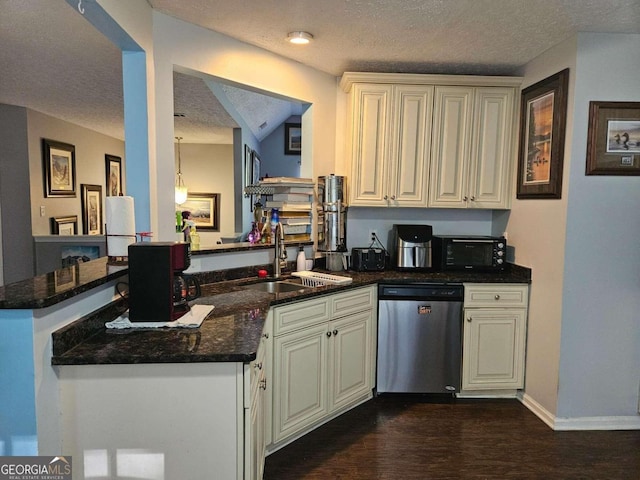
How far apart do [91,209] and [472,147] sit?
5.60 meters

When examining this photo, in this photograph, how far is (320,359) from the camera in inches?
101

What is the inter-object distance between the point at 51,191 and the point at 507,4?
17.4 ft

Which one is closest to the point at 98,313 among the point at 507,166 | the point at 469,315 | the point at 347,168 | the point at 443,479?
the point at 443,479

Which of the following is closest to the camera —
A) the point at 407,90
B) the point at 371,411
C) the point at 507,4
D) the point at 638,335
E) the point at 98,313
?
the point at 98,313

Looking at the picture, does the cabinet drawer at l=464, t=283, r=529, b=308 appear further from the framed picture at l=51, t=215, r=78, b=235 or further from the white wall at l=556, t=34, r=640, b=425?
the framed picture at l=51, t=215, r=78, b=235

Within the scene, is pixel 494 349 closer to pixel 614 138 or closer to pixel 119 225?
pixel 614 138

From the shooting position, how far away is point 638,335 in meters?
2.66

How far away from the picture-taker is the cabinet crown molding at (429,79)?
3.15 metres

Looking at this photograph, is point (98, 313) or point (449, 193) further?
point (449, 193)

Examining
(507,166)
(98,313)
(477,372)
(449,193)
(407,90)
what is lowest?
(477,372)

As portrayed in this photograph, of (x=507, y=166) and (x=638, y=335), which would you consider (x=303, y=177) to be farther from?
(x=638, y=335)

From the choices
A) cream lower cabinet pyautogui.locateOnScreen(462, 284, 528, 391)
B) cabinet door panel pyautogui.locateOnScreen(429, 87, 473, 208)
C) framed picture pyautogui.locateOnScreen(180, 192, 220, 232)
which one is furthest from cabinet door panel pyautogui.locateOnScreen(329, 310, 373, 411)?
framed picture pyautogui.locateOnScreen(180, 192, 220, 232)

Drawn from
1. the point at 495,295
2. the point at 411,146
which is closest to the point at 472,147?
the point at 411,146

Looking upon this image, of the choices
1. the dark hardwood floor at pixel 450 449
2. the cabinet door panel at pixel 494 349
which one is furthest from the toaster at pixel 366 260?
the dark hardwood floor at pixel 450 449
